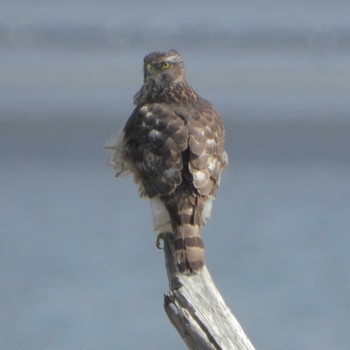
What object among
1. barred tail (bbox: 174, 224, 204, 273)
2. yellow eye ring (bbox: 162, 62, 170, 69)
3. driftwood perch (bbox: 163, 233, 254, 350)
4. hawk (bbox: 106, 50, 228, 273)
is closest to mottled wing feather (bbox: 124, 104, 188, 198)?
Result: hawk (bbox: 106, 50, 228, 273)

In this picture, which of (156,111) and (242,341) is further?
(156,111)

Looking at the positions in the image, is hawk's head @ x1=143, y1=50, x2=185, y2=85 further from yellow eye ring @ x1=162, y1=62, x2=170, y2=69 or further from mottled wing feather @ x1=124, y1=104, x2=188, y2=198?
mottled wing feather @ x1=124, y1=104, x2=188, y2=198

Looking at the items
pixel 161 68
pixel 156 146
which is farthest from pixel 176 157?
pixel 161 68

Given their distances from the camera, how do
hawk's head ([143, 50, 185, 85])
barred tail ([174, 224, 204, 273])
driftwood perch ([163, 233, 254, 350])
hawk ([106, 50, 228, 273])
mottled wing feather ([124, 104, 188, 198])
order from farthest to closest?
hawk's head ([143, 50, 185, 85]) < mottled wing feather ([124, 104, 188, 198]) < hawk ([106, 50, 228, 273]) < barred tail ([174, 224, 204, 273]) < driftwood perch ([163, 233, 254, 350])

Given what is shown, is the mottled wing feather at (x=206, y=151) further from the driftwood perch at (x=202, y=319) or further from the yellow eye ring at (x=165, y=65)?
the driftwood perch at (x=202, y=319)

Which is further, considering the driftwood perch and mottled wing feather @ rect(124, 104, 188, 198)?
mottled wing feather @ rect(124, 104, 188, 198)

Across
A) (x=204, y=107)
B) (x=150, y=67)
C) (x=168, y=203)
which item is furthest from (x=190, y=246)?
(x=150, y=67)

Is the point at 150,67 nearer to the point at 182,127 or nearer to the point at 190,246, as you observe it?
the point at 182,127
